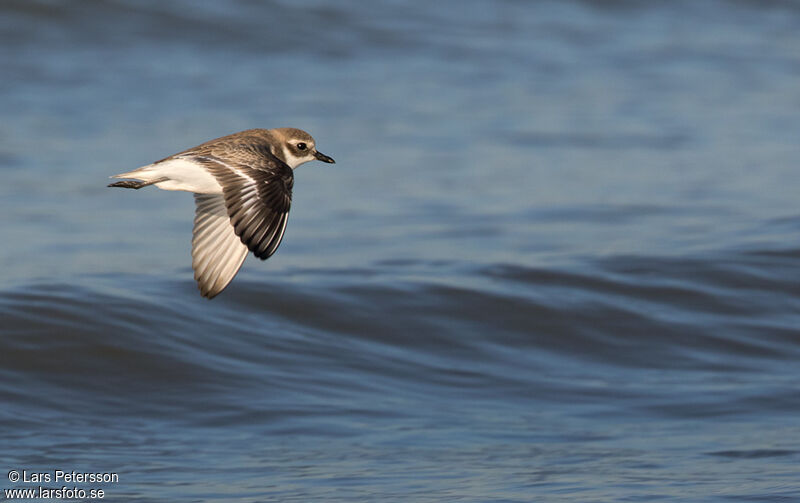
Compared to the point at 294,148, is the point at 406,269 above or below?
below

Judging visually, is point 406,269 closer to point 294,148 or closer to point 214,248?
point 294,148

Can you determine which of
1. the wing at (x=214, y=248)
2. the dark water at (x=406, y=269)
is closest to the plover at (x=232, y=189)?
the wing at (x=214, y=248)

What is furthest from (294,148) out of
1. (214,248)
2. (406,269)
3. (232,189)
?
(406,269)

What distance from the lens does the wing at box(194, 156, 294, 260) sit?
184 inches

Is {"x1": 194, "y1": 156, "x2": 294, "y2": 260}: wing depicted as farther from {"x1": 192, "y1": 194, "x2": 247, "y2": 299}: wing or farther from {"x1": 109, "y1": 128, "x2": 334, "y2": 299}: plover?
{"x1": 192, "y1": 194, "x2": 247, "y2": 299}: wing

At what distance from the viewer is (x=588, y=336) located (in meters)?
8.59

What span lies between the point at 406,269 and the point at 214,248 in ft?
13.4

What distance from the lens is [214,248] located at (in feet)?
17.5

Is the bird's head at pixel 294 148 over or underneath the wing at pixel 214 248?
over

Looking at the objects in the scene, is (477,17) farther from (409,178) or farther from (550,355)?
(550,355)

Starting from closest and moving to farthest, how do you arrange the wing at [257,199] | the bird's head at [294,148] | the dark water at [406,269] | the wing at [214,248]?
the wing at [257,199] → the wing at [214,248] → the bird's head at [294,148] → the dark water at [406,269]

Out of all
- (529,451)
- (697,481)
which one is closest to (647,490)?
(697,481)

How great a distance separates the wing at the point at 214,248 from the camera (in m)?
5.13

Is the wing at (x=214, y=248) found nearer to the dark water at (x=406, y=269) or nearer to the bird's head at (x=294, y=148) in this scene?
the bird's head at (x=294, y=148)
